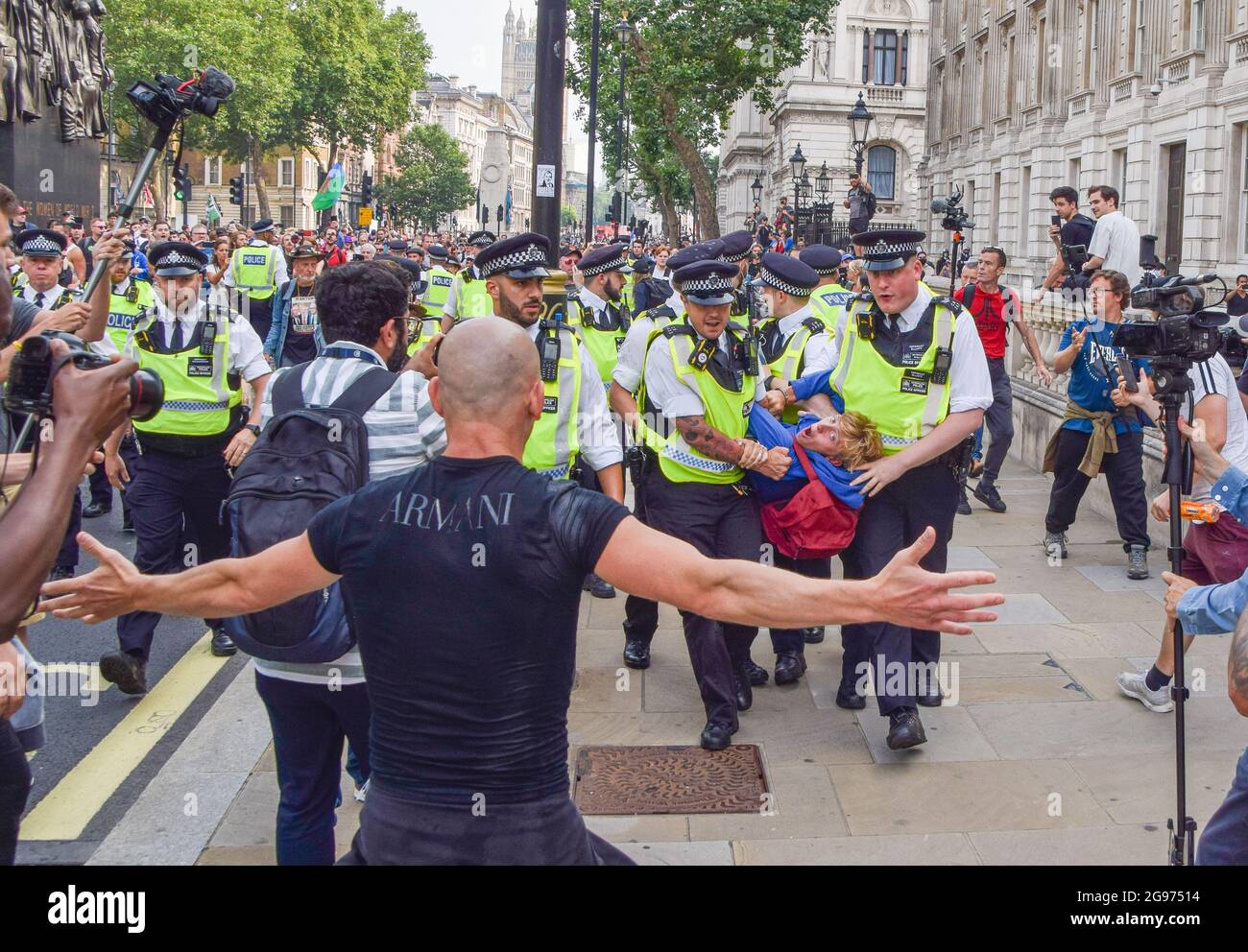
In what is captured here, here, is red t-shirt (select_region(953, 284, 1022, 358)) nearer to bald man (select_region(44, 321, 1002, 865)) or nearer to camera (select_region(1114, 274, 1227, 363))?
camera (select_region(1114, 274, 1227, 363))

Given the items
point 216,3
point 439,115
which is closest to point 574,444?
point 216,3

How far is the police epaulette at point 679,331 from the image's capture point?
597 cm

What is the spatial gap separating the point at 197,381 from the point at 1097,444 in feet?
18.0

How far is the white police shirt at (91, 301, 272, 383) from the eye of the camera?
23.6 feet

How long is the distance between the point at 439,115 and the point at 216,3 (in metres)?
118

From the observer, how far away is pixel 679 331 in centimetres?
597

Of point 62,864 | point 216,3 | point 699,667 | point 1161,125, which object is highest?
point 216,3

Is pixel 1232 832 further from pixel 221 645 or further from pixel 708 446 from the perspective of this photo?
pixel 221 645

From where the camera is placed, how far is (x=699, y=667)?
5.89 metres

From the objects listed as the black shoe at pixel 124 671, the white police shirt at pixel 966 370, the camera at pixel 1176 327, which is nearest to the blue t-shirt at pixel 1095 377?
the white police shirt at pixel 966 370

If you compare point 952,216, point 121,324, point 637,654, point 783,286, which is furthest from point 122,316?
point 952,216

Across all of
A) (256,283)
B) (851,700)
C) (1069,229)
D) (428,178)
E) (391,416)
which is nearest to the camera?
(391,416)
